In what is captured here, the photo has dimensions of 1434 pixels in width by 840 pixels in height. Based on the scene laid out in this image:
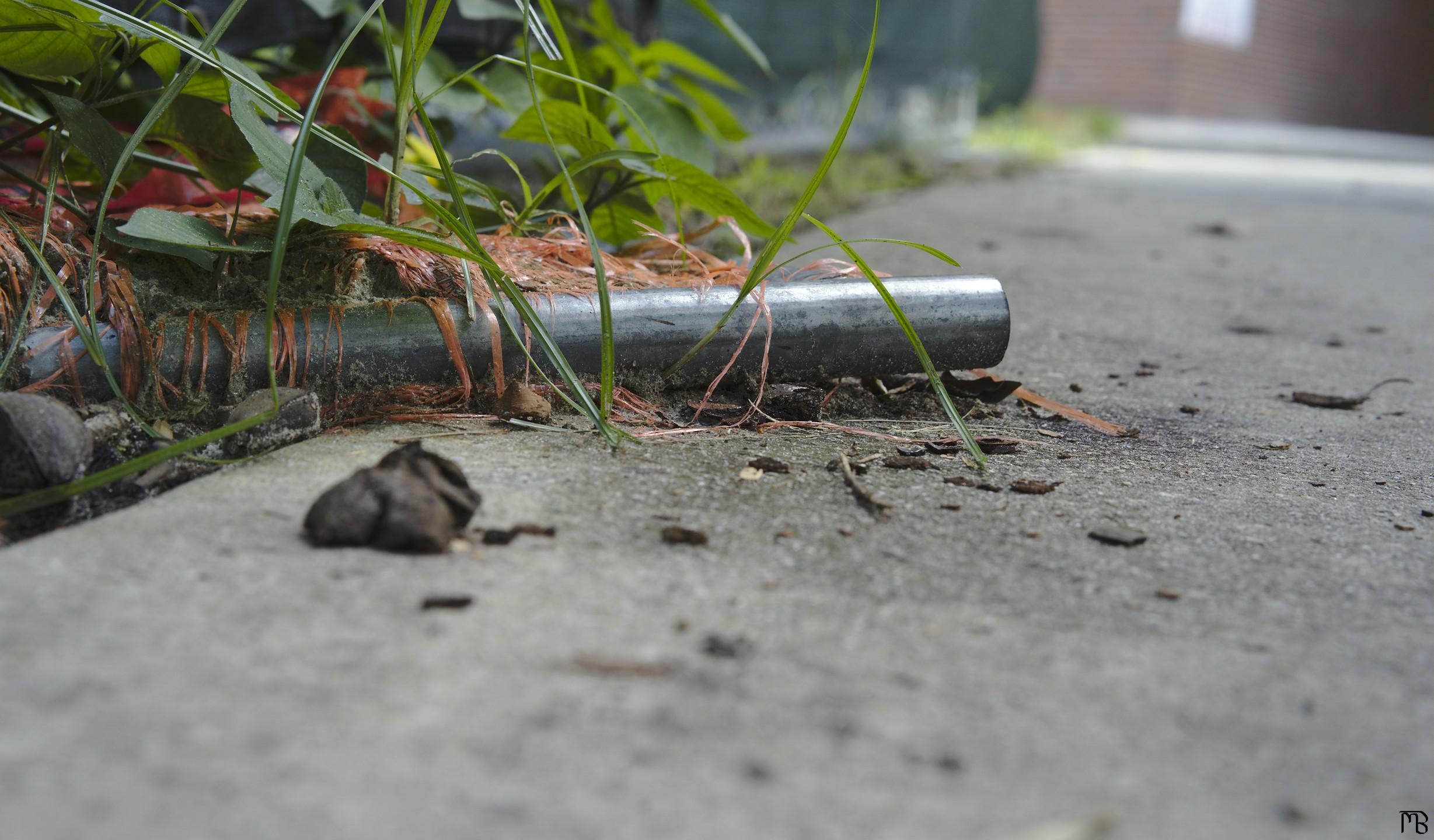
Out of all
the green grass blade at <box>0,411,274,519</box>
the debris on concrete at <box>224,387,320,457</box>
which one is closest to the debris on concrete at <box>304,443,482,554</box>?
the green grass blade at <box>0,411,274,519</box>

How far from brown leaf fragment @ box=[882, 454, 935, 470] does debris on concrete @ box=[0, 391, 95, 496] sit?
2.94 feet

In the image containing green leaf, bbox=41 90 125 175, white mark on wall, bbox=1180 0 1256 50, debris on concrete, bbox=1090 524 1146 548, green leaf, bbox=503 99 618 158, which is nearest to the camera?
debris on concrete, bbox=1090 524 1146 548

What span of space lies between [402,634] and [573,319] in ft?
2.30

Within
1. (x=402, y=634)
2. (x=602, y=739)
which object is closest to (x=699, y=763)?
(x=602, y=739)

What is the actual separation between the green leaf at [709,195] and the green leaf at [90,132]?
28.3 inches

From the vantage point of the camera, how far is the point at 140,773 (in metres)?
0.67

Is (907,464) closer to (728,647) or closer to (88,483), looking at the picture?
(728,647)

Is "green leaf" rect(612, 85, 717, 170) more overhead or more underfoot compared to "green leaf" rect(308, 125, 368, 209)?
more overhead

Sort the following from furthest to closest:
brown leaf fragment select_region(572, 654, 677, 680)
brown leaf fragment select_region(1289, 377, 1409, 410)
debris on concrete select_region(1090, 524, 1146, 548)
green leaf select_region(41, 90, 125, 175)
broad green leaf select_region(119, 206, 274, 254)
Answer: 1. brown leaf fragment select_region(1289, 377, 1409, 410)
2. green leaf select_region(41, 90, 125, 175)
3. broad green leaf select_region(119, 206, 274, 254)
4. debris on concrete select_region(1090, 524, 1146, 548)
5. brown leaf fragment select_region(572, 654, 677, 680)

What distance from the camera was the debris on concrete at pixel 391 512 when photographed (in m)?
0.98

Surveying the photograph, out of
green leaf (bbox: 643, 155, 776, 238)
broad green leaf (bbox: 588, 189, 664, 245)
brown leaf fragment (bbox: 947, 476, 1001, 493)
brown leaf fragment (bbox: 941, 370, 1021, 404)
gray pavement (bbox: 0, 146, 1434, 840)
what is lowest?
gray pavement (bbox: 0, 146, 1434, 840)

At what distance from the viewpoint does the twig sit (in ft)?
3.82

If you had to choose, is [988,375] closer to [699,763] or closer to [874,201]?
[699,763]

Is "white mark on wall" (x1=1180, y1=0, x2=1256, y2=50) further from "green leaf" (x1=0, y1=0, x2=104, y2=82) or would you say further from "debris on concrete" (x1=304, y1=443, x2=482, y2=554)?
"debris on concrete" (x1=304, y1=443, x2=482, y2=554)
